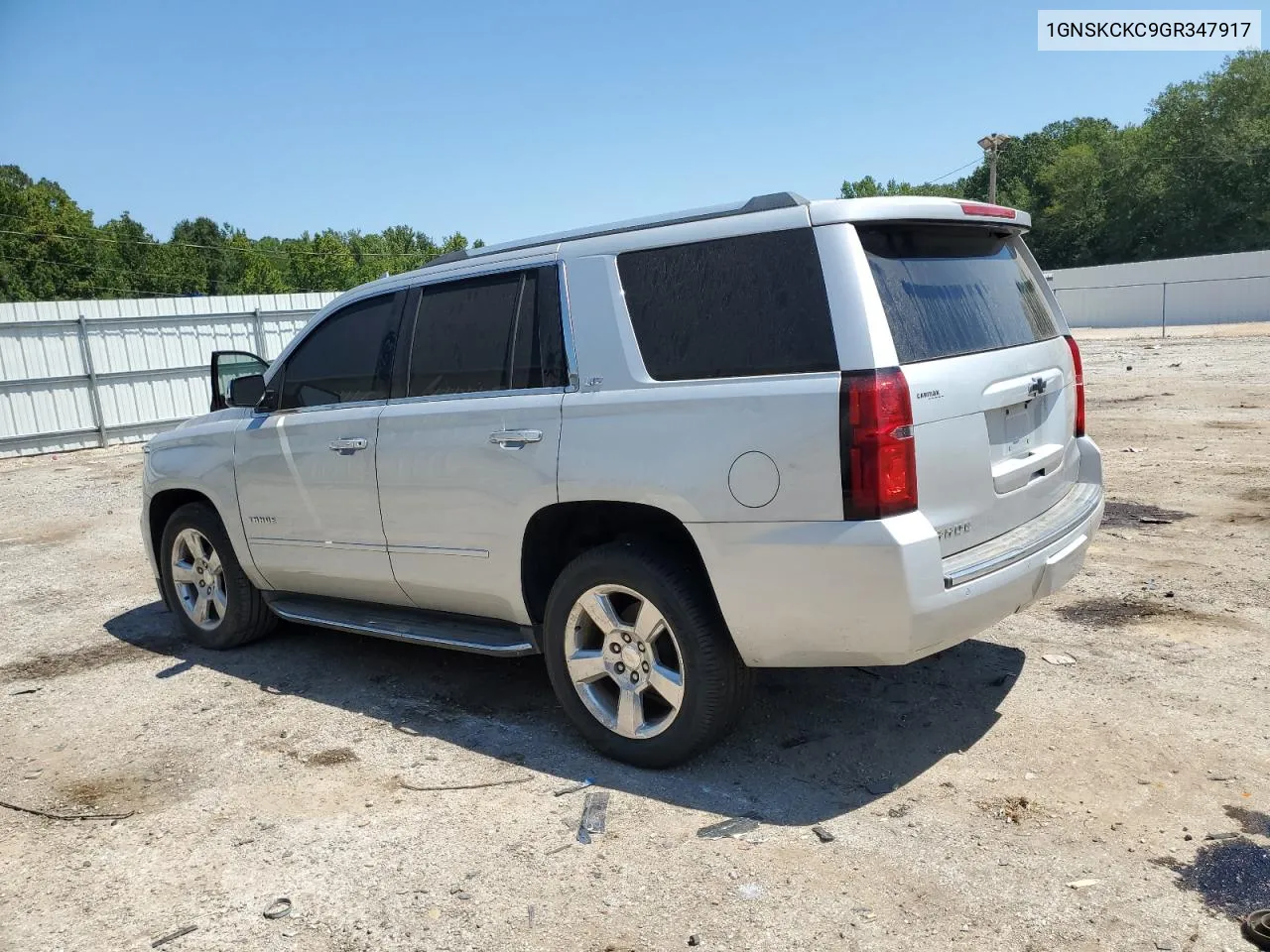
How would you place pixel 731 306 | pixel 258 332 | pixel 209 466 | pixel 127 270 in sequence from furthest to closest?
pixel 127 270, pixel 258 332, pixel 209 466, pixel 731 306

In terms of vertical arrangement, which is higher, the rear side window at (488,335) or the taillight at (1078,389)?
the rear side window at (488,335)

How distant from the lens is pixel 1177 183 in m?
60.4

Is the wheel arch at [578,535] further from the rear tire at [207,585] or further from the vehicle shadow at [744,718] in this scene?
the rear tire at [207,585]

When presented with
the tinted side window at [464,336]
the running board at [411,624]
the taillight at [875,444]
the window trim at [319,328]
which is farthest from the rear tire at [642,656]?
the window trim at [319,328]

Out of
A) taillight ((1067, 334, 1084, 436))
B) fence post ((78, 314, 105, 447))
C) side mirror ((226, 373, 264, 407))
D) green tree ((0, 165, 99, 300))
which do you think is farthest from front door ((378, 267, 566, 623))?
green tree ((0, 165, 99, 300))

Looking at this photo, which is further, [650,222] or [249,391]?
[249,391]

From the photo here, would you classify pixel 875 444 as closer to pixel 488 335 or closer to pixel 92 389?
pixel 488 335

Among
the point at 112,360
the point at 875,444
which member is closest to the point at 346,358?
the point at 875,444

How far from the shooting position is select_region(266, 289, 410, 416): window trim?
184 inches

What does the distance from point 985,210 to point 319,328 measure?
130 inches

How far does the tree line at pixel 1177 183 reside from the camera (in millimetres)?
56781

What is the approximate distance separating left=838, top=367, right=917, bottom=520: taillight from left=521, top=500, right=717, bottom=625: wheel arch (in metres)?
0.72

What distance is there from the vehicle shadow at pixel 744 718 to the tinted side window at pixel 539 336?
5.12ft

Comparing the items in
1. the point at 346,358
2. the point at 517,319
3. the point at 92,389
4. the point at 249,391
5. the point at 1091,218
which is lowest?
the point at 92,389
